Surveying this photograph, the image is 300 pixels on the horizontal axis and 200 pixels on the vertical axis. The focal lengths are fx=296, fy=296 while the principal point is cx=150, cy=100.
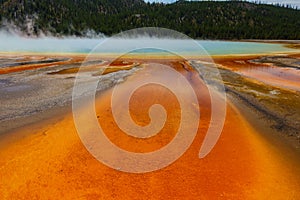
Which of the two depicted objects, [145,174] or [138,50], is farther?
[138,50]

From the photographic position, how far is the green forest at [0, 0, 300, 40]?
71625mm

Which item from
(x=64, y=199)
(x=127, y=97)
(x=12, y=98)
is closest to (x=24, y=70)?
(x=12, y=98)

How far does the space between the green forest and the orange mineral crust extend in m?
65.3

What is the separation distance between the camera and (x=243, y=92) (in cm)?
1279

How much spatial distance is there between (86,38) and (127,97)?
58.1 meters

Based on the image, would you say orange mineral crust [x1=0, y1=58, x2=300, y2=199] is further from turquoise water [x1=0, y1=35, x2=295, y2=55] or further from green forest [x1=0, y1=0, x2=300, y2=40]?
green forest [x1=0, y1=0, x2=300, y2=40]

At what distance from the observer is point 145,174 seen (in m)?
5.97

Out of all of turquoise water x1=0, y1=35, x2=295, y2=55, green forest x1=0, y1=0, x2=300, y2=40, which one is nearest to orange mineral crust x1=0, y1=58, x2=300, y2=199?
turquoise water x1=0, y1=35, x2=295, y2=55

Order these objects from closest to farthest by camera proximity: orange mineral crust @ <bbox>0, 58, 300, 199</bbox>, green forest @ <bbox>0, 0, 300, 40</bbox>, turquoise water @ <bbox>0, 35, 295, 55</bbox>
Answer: orange mineral crust @ <bbox>0, 58, 300, 199</bbox> < turquoise water @ <bbox>0, 35, 295, 55</bbox> < green forest @ <bbox>0, 0, 300, 40</bbox>

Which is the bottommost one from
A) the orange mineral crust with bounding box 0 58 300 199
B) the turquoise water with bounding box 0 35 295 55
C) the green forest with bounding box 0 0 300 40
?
the orange mineral crust with bounding box 0 58 300 199

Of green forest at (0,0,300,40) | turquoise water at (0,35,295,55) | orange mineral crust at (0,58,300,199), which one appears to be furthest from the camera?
green forest at (0,0,300,40)

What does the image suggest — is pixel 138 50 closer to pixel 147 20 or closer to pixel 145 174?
pixel 145 174

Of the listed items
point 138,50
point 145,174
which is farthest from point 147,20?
point 145,174

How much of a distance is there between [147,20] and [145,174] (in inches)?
3253
